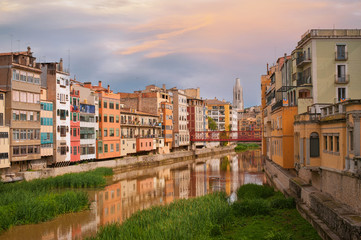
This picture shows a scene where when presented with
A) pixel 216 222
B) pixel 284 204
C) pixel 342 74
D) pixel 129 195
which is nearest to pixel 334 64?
pixel 342 74

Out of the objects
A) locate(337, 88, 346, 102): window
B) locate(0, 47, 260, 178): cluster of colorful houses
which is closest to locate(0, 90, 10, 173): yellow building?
locate(0, 47, 260, 178): cluster of colorful houses

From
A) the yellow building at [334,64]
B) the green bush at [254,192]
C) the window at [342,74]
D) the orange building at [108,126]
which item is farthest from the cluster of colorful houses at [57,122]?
the window at [342,74]

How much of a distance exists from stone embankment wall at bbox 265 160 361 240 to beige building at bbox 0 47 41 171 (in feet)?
88.9

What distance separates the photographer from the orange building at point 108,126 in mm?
55719

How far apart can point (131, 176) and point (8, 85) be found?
19.3m

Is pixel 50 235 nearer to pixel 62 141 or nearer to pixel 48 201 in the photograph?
pixel 48 201

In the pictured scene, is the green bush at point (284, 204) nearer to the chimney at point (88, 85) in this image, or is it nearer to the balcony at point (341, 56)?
the balcony at point (341, 56)

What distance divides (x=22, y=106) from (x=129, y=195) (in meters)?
14.5

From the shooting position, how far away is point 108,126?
57.5 m

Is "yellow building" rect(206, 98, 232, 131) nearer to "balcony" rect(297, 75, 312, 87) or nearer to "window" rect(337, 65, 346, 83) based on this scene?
"balcony" rect(297, 75, 312, 87)

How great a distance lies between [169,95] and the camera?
85562 millimetres

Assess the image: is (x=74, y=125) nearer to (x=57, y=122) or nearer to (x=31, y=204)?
(x=57, y=122)

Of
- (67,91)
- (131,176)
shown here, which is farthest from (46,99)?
(131,176)

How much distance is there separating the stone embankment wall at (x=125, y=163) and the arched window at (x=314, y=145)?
26.5m
